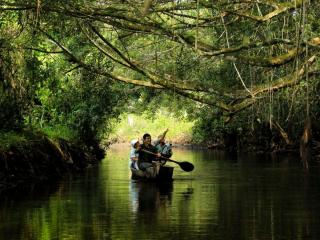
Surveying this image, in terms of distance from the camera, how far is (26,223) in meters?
13.8

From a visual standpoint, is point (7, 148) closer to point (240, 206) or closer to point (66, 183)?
point (66, 183)

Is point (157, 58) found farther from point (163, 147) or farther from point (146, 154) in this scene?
point (163, 147)

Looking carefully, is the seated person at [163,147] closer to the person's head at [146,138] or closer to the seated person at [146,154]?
the seated person at [146,154]

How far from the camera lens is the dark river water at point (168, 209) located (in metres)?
12.6

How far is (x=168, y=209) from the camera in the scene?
637 inches

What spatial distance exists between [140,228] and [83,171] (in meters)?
16.1

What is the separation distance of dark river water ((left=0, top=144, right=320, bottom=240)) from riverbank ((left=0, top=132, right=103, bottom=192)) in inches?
32.8

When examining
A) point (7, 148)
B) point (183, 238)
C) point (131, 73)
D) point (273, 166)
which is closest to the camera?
point (183, 238)

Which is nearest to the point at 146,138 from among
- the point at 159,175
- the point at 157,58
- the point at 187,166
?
the point at 159,175

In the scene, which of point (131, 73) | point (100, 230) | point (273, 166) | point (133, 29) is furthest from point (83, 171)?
point (100, 230)

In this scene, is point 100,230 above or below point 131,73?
below

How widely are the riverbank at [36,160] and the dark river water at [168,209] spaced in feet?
2.74

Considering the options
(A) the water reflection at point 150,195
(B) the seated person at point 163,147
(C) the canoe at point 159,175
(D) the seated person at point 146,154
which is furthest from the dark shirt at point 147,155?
(B) the seated person at point 163,147

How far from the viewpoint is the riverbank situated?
21516 millimetres
